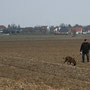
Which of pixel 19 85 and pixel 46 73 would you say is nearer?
pixel 19 85

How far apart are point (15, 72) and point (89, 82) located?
13.3 ft

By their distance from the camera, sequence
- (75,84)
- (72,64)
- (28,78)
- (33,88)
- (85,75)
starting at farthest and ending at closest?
(72,64) < (85,75) < (28,78) < (75,84) < (33,88)

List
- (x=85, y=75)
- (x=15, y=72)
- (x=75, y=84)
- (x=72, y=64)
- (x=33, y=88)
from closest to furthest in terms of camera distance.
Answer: (x=33, y=88), (x=75, y=84), (x=85, y=75), (x=15, y=72), (x=72, y=64)

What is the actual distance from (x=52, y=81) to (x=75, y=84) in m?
1.02

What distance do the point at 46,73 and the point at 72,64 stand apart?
4137 millimetres

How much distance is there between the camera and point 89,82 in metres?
11.0

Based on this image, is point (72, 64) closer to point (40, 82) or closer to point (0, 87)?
point (40, 82)

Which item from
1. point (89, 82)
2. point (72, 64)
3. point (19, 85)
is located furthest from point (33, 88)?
point (72, 64)

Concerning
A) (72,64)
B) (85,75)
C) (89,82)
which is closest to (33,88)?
(89,82)

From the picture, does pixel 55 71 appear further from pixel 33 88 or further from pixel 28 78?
pixel 33 88

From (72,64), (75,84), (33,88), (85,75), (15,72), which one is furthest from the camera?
(72,64)

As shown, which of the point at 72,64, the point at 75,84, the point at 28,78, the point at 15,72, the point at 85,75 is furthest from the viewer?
the point at 72,64

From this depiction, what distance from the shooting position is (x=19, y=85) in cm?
998

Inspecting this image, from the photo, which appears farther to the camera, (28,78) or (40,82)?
(28,78)
